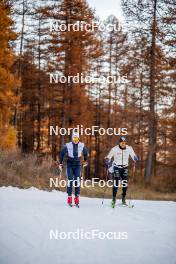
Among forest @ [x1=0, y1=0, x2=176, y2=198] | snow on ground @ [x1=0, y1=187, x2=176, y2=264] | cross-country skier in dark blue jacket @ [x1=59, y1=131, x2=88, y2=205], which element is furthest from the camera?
forest @ [x1=0, y1=0, x2=176, y2=198]

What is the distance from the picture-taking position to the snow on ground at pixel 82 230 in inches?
201

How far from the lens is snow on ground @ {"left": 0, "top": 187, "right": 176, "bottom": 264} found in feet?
16.7

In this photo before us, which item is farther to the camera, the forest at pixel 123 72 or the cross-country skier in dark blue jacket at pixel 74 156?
the forest at pixel 123 72

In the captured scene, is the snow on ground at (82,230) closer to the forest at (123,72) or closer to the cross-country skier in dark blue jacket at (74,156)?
the cross-country skier in dark blue jacket at (74,156)

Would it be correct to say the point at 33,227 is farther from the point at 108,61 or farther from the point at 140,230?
the point at 108,61

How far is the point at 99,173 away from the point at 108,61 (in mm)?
10852

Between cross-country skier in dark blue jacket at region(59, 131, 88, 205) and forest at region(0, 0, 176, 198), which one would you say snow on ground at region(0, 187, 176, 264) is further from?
forest at region(0, 0, 176, 198)

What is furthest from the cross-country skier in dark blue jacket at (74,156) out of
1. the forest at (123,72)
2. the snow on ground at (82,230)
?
the forest at (123,72)

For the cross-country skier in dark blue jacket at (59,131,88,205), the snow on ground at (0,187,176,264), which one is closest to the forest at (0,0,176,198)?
the cross-country skier in dark blue jacket at (59,131,88,205)

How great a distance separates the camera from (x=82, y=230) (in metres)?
6.51

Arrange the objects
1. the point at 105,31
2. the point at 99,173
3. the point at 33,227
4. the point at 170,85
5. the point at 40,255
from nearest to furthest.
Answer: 1. the point at 40,255
2. the point at 33,227
3. the point at 170,85
4. the point at 105,31
5. the point at 99,173

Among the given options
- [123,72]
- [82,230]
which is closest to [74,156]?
[82,230]

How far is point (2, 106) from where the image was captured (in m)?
21.8

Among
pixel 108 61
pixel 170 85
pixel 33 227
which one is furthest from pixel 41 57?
pixel 33 227
